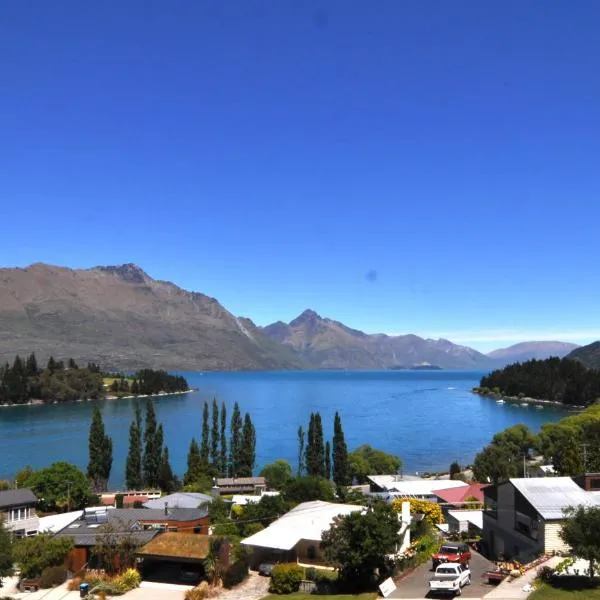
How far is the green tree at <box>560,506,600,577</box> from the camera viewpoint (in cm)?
2448

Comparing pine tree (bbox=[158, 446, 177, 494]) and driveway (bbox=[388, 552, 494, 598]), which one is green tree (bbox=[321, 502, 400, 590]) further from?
pine tree (bbox=[158, 446, 177, 494])

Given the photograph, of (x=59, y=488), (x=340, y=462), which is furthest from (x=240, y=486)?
(x=59, y=488)

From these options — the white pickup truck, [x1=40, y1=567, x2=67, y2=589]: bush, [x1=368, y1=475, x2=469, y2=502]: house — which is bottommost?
[x1=368, y1=475, x2=469, y2=502]: house

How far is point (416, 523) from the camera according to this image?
3584 centimetres

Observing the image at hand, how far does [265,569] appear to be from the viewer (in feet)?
108

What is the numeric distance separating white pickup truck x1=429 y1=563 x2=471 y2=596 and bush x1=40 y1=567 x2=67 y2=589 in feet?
61.7

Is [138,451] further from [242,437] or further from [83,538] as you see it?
[83,538]

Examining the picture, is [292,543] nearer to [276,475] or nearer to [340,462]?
[276,475]

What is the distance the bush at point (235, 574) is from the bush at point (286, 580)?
74.5 inches

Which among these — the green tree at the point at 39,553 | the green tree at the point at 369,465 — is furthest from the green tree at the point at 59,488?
the green tree at the point at 369,465

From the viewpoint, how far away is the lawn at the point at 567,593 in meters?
23.0

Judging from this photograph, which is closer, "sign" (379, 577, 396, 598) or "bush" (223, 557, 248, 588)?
"sign" (379, 577, 396, 598)

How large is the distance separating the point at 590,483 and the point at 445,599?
40.1 feet

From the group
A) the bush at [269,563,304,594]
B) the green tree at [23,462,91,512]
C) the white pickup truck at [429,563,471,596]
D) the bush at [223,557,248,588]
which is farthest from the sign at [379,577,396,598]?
the green tree at [23,462,91,512]
